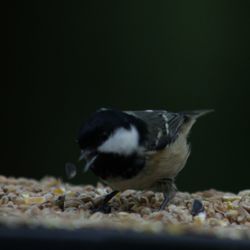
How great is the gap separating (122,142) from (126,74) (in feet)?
9.87

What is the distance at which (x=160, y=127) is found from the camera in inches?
104

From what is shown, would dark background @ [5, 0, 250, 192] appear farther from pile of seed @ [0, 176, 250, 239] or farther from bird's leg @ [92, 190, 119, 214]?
bird's leg @ [92, 190, 119, 214]

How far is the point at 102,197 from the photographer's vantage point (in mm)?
2551

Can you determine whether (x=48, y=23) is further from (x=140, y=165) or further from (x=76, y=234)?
(x=76, y=234)

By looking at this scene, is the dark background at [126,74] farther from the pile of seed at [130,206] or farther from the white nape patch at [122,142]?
the white nape patch at [122,142]

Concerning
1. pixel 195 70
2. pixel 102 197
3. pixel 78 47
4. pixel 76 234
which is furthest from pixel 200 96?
pixel 76 234

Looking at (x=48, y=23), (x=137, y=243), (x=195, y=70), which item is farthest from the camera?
(x=48, y=23)

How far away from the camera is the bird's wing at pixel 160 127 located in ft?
8.18

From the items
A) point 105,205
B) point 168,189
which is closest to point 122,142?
point 105,205

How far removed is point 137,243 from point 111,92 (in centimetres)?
400

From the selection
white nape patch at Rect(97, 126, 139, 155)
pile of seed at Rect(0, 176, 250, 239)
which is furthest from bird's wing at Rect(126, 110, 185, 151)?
pile of seed at Rect(0, 176, 250, 239)

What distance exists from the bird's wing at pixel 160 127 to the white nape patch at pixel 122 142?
12 cm

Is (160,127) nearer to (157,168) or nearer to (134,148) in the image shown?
(157,168)

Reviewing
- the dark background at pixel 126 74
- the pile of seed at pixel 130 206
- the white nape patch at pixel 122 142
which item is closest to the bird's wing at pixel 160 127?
the white nape patch at pixel 122 142
